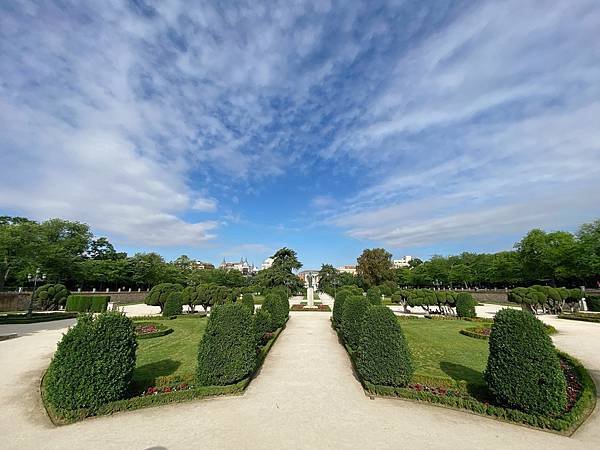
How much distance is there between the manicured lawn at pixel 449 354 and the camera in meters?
8.59

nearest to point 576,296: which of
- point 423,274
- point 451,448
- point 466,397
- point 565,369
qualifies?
point 565,369

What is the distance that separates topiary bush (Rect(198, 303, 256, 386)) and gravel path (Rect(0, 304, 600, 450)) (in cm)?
54

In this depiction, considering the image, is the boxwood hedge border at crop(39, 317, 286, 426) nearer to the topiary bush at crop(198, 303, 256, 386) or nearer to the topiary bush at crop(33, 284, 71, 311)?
the topiary bush at crop(198, 303, 256, 386)

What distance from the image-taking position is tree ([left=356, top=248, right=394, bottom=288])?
179 ft

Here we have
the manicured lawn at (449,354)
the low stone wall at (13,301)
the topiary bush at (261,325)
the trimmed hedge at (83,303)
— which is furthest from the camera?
the low stone wall at (13,301)

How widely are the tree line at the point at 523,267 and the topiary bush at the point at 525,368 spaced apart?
131 feet

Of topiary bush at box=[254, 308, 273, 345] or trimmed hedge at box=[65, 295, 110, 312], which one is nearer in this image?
topiary bush at box=[254, 308, 273, 345]

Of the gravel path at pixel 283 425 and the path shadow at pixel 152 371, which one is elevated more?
the path shadow at pixel 152 371

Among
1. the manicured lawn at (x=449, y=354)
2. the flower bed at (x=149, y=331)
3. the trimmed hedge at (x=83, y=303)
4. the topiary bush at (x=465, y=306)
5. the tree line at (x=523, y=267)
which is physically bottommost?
the manicured lawn at (x=449, y=354)

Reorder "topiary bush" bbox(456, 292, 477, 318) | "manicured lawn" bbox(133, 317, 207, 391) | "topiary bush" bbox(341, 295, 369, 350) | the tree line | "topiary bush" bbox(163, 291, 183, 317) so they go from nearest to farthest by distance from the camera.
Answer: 1. "manicured lawn" bbox(133, 317, 207, 391)
2. "topiary bush" bbox(341, 295, 369, 350)
3. "topiary bush" bbox(456, 292, 477, 318)
4. "topiary bush" bbox(163, 291, 183, 317)
5. the tree line

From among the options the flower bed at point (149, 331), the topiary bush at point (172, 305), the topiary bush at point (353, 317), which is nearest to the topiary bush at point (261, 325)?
the topiary bush at point (353, 317)

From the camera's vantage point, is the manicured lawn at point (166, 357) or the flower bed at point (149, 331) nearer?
the manicured lawn at point (166, 357)

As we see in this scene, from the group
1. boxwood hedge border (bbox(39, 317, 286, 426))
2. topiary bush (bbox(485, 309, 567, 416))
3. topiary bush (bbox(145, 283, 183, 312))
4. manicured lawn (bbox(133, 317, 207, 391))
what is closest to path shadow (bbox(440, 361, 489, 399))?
topiary bush (bbox(485, 309, 567, 416))

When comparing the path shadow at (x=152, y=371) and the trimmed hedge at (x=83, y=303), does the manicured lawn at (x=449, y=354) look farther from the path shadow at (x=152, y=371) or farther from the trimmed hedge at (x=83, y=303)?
the trimmed hedge at (x=83, y=303)
